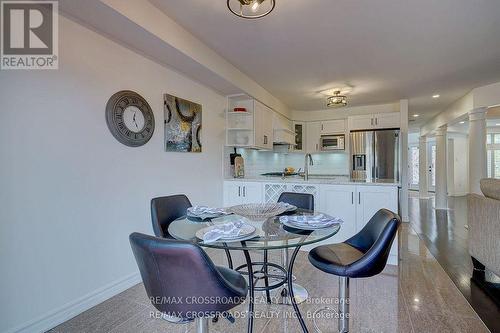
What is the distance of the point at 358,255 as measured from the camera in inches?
67.1

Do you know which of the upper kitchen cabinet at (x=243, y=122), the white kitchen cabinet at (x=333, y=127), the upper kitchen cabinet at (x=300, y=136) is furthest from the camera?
the upper kitchen cabinet at (x=300, y=136)

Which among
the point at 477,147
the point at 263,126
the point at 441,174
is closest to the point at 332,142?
the point at 263,126

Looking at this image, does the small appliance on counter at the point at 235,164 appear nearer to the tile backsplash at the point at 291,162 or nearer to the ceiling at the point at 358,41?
the tile backsplash at the point at 291,162

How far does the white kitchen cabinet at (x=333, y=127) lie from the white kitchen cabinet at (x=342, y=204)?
297 centimetres

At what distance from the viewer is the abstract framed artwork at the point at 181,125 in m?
2.89

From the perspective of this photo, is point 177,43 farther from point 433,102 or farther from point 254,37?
point 433,102

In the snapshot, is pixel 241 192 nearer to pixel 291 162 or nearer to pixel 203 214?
pixel 203 214

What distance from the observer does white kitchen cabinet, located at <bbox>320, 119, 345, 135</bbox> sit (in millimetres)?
5824

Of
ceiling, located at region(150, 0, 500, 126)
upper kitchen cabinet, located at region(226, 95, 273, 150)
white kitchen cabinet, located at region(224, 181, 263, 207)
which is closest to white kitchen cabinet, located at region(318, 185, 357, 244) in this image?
white kitchen cabinet, located at region(224, 181, 263, 207)

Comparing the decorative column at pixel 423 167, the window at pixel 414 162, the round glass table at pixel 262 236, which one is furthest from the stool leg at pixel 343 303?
the window at pixel 414 162

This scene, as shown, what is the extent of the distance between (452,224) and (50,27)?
656 cm

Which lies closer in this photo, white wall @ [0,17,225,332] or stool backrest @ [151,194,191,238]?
white wall @ [0,17,225,332]

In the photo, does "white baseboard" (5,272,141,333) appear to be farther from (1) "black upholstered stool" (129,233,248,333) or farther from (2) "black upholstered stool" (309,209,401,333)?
(2) "black upholstered stool" (309,209,401,333)

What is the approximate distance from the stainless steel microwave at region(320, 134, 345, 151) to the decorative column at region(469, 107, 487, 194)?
228cm
